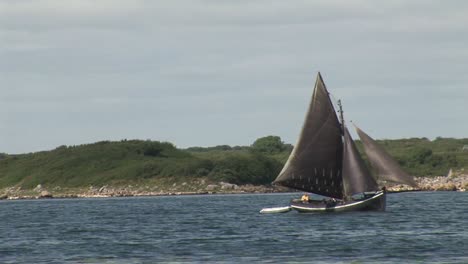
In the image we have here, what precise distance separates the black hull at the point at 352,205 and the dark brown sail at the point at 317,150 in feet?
6.86

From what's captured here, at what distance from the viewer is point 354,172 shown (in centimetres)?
10306

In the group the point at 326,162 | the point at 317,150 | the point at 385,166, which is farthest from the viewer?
the point at 326,162

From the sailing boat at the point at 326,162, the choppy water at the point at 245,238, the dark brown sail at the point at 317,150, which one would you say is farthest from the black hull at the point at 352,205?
the dark brown sail at the point at 317,150

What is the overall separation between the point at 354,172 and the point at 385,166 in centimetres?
412

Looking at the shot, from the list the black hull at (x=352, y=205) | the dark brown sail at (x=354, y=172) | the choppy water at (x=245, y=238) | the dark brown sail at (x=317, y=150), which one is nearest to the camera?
the choppy water at (x=245, y=238)

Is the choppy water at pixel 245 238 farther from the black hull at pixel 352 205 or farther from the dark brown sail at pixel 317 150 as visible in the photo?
the dark brown sail at pixel 317 150

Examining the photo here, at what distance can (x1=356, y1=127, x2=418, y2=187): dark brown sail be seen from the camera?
325 ft

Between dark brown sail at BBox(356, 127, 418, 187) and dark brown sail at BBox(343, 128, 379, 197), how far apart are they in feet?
8.50

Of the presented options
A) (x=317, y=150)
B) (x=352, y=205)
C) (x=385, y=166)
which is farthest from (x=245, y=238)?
(x=352, y=205)

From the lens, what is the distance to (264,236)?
7981 centimetres

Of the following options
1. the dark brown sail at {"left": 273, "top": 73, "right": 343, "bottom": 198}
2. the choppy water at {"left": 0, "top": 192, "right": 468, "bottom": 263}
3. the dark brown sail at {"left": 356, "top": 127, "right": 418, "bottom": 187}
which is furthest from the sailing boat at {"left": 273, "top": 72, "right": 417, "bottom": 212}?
the choppy water at {"left": 0, "top": 192, "right": 468, "bottom": 263}

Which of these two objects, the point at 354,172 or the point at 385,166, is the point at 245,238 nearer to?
the point at 385,166

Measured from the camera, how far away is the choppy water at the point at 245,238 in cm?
6481

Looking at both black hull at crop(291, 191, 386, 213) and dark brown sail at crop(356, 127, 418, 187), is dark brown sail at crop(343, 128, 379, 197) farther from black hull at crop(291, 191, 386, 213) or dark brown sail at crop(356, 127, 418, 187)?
dark brown sail at crop(356, 127, 418, 187)
